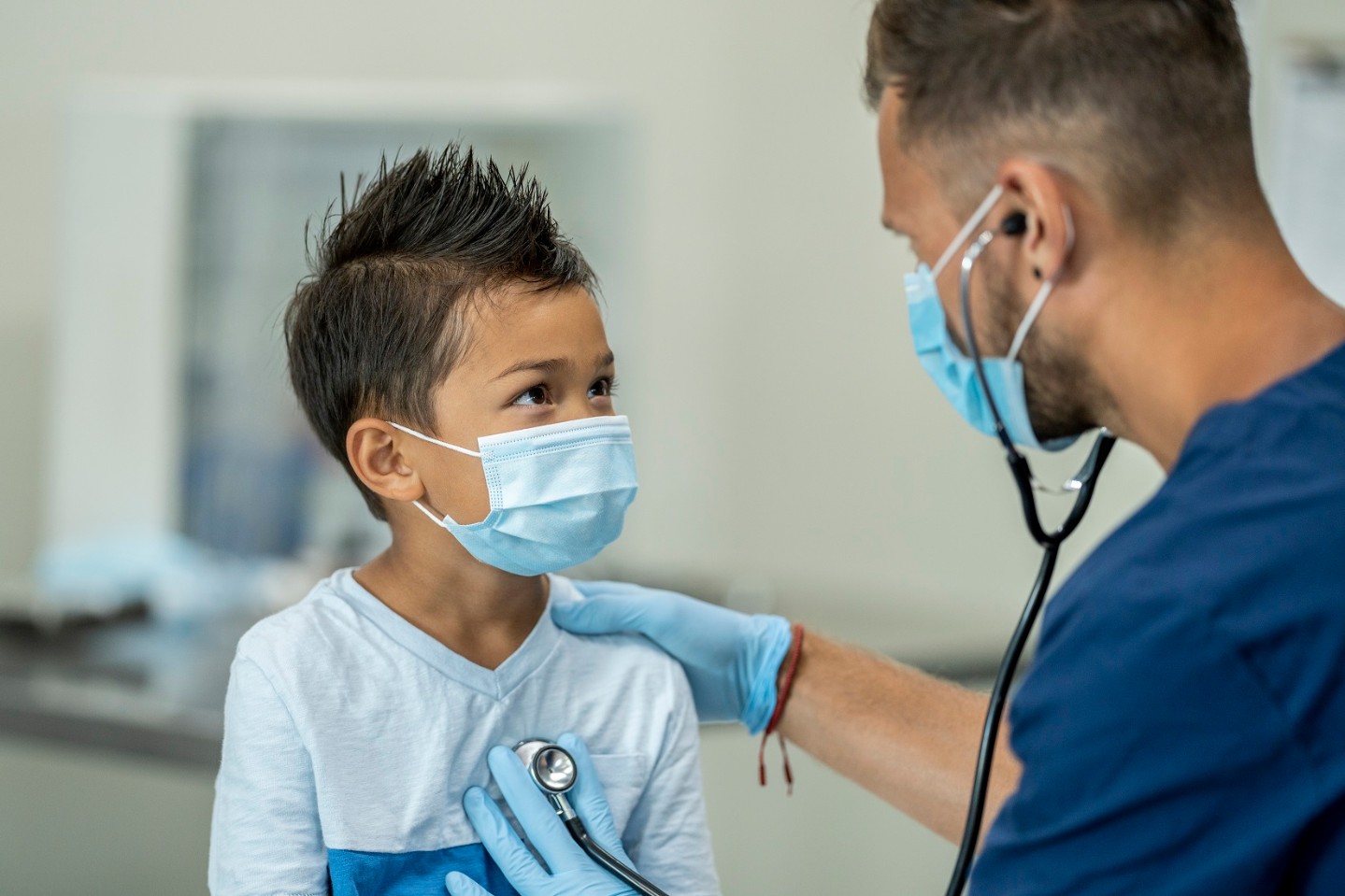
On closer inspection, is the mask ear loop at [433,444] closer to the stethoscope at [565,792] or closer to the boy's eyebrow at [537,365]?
the boy's eyebrow at [537,365]

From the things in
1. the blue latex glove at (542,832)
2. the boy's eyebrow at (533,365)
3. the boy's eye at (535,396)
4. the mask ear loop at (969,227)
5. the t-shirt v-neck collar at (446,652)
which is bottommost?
the blue latex glove at (542,832)

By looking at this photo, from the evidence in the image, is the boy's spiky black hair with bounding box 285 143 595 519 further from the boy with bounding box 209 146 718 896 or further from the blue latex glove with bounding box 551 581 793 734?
the blue latex glove with bounding box 551 581 793 734

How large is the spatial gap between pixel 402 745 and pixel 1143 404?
2.13ft

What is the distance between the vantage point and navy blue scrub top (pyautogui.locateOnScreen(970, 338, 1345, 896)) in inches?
31.7

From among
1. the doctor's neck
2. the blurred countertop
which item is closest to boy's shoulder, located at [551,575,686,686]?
the doctor's neck

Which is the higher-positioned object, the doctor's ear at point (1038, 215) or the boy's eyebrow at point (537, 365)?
the doctor's ear at point (1038, 215)

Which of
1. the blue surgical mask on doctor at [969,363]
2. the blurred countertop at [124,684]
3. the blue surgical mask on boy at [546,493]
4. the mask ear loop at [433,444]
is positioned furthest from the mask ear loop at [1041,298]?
the blurred countertop at [124,684]

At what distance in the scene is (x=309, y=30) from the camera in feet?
10.4

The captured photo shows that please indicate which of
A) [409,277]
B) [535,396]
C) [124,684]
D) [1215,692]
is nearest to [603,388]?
[535,396]

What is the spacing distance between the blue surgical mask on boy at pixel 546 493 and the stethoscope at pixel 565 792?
0.16 metres

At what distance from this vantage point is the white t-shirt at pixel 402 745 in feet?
3.35

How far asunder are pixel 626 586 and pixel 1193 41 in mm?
734

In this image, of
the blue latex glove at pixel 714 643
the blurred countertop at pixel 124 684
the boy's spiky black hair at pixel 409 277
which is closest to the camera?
the boy's spiky black hair at pixel 409 277

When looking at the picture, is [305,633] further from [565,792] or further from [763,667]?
[763,667]
